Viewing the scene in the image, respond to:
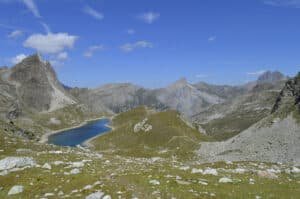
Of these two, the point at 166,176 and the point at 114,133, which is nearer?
the point at 166,176

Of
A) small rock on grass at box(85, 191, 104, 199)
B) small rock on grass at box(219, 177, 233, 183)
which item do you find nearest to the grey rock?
small rock on grass at box(85, 191, 104, 199)

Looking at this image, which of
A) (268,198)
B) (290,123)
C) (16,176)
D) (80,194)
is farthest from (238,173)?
(290,123)

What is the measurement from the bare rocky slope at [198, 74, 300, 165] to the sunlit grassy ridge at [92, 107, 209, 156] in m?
19.8

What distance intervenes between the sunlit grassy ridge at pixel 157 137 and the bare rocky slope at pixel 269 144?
1980 centimetres

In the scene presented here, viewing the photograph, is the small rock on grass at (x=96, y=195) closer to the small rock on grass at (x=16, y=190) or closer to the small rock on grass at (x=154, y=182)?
the small rock on grass at (x=154, y=182)

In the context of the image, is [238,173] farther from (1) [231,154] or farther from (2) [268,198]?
(1) [231,154]

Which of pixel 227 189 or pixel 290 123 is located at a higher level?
pixel 290 123

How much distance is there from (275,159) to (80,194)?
57516 mm

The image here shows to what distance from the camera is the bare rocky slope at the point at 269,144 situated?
78.6m

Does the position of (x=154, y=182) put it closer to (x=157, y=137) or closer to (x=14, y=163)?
(x=14, y=163)

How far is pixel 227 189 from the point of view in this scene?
3014 centimetres

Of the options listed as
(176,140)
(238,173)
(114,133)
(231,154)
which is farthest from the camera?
(114,133)

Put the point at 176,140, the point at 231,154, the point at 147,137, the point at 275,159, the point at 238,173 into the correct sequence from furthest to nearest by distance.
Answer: the point at 147,137 → the point at 176,140 → the point at 231,154 → the point at 275,159 → the point at 238,173

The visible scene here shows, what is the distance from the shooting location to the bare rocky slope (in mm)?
78562
